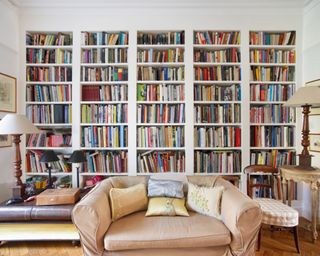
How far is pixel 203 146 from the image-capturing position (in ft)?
9.02

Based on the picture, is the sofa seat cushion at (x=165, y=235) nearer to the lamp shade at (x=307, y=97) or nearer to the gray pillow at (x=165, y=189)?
the gray pillow at (x=165, y=189)

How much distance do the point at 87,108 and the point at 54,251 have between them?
1676 millimetres

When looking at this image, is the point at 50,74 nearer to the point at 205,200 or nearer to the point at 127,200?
the point at 127,200

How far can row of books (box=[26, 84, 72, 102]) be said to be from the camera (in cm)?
276

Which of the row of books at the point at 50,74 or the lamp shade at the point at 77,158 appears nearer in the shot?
the lamp shade at the point at 77,158

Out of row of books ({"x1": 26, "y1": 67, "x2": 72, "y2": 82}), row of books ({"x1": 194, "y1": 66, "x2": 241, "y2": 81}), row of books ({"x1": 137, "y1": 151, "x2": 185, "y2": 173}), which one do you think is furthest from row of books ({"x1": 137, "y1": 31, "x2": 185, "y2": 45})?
row of books ({"x1": 137, "y1": 151, "x2": 185, "y2": 173})

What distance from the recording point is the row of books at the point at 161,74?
2.76 m

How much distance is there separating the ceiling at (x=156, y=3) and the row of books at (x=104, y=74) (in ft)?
2.73

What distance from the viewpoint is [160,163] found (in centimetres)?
277

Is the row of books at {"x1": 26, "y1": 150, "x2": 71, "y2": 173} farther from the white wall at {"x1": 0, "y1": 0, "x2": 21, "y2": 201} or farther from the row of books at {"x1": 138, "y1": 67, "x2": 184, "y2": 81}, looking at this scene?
the row of books at {"x1": 138, "y1": 67, "x2": 184, "y2": 81}

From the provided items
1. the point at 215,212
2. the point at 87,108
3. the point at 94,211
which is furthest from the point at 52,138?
the point at 215,212

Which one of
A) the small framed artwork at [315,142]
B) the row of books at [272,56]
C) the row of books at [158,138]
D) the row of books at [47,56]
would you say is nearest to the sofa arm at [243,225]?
the row of books at [158,138]

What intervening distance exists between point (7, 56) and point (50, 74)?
51 cm

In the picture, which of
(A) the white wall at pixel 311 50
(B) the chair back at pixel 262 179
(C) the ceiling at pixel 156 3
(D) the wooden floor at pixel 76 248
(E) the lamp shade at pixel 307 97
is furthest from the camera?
(C) the ceiling at pixel 156 3
